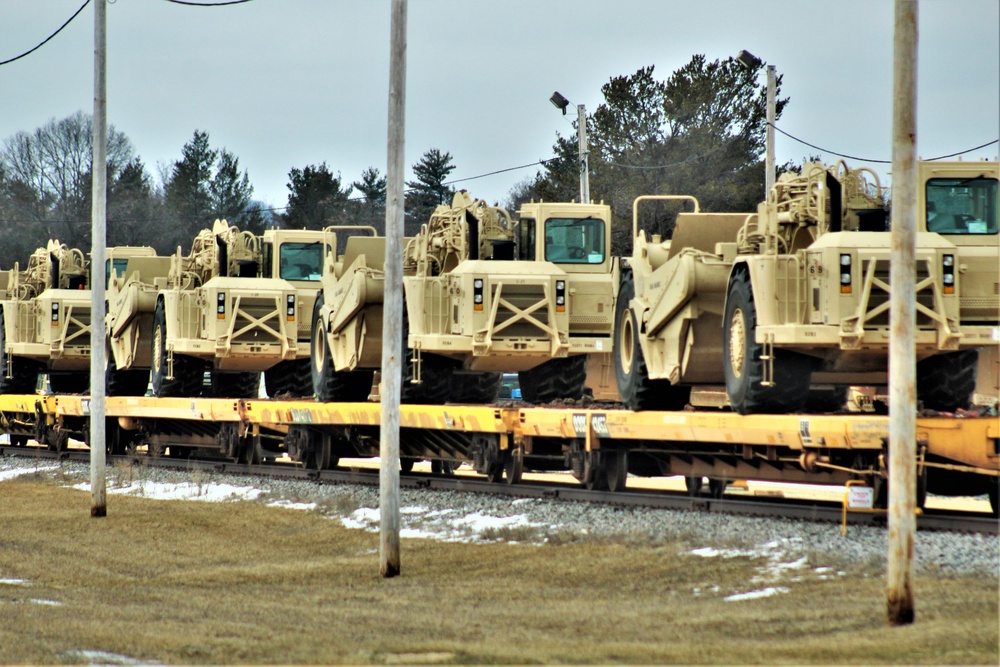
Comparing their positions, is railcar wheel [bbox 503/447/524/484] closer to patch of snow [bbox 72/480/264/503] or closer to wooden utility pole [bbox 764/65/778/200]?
patch of snow [bbox 72/480/264/503]

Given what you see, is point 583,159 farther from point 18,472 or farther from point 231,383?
point 18,472

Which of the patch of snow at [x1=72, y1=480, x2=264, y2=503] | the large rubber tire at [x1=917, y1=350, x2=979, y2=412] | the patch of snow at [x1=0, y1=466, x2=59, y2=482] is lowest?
the patch of snow at [x1=0, y1=466, x2=59, y2=482]

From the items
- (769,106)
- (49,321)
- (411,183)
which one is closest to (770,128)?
(769,106)

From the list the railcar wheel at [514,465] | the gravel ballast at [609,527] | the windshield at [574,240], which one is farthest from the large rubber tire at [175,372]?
the windshield at [574,240]

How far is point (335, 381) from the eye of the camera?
23.5 metres

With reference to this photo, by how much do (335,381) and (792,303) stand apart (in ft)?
35.3

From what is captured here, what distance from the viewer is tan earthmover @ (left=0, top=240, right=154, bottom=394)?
32750 millimetres

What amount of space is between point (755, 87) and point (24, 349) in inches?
1284

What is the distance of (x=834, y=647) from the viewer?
9.33 metres

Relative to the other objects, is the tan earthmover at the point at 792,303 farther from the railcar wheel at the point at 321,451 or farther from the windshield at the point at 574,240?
the railcar wheel at the point at 321,451

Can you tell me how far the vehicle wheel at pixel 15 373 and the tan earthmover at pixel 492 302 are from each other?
601 inches

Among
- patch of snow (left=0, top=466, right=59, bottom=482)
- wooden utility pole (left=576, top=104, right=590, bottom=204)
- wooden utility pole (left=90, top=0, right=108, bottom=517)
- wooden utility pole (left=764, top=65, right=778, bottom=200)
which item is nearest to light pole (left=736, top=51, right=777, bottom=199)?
wooden utility pole (left=764, top=65, right=778, bottom=200)

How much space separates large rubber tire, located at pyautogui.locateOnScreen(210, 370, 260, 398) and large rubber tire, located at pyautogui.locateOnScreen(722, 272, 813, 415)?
16.0 metres

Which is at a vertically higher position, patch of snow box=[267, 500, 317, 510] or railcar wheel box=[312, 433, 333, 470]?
railcar wheel box=[312, 433, 333, 470]
